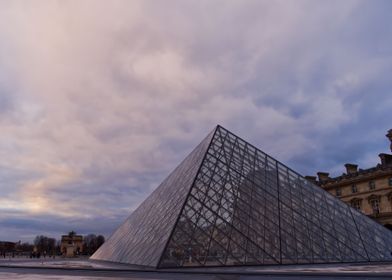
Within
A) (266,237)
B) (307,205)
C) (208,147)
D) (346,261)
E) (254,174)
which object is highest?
(208,147)

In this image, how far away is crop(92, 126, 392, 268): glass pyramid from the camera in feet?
53.7

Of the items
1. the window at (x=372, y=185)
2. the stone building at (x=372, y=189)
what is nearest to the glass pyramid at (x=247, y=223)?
the stone building at (x=372, y=189)

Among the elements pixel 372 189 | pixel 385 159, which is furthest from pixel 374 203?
pixel 385 159

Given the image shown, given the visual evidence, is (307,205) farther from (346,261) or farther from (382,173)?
(382,173)

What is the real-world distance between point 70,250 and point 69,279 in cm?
6905

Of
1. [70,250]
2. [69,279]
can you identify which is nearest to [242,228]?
[69,279]

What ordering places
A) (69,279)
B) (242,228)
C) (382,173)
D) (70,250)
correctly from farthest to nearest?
(70,250) → (382,173) → (242,228) → (69,279)

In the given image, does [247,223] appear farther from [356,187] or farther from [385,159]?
[385,159]

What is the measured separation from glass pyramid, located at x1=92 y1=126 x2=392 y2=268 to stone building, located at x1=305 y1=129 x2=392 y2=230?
92.4ft

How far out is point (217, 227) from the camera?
17516mm

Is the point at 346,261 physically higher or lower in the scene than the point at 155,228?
lower

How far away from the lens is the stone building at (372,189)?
167 feet

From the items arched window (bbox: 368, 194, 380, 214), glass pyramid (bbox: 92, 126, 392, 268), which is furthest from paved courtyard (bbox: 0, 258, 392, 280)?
arched window (bbox: 368, 194, 380, 214)

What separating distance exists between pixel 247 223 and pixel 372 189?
135 feet
